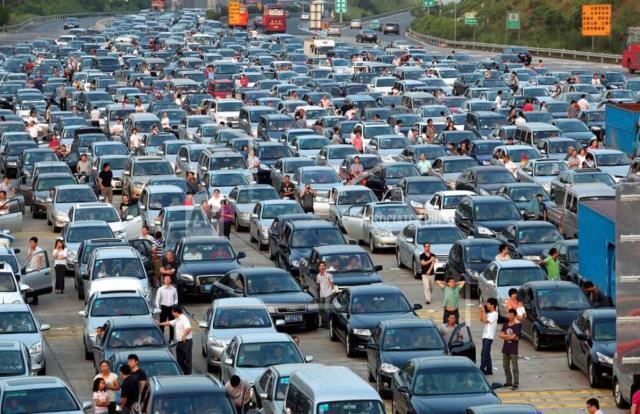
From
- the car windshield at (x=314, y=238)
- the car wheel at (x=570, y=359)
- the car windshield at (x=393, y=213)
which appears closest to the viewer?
the car wheel at (x=570, y=359)

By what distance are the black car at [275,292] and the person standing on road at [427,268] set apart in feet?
9.83

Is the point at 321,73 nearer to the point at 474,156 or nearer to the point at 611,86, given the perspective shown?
the point at 611,86

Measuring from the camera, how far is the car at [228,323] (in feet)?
96.4

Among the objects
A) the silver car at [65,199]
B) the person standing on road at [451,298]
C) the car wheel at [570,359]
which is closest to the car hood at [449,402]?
the car wheel at [570,359]

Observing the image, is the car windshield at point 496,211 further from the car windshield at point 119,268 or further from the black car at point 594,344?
the black car at point 594,344

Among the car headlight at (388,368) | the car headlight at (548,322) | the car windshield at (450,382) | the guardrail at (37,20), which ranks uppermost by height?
the car windshield at (450,382)

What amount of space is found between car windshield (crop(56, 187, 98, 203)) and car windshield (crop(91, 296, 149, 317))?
543 inches

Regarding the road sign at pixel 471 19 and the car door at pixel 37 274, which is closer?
the car door at pixel 37 274

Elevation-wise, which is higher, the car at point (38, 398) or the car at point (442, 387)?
the car at point (38, 398)

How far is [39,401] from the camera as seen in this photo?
23.5 meters

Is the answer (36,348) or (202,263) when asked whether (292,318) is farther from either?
(36,348)

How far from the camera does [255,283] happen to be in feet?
109

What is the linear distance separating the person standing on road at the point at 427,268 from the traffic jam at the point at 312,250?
7 centimetres

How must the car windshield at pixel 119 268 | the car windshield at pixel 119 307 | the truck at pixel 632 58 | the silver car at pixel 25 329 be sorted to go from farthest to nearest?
the truck at pixel 632 58
the car windshield at pixel 119 268
the car windshield at pixel 119 307
the silver car at pixel 25 329
